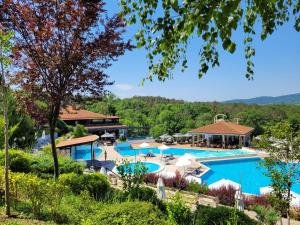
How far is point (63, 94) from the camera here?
8516 mm

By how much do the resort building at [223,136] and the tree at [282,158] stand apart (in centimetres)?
2566

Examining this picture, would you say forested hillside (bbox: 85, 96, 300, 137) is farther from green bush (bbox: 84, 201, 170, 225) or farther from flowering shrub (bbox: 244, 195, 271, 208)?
green bush (bbox: 84, 201, 170, 225)

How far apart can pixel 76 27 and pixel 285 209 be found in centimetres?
768

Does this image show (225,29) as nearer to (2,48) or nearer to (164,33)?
(164,33)

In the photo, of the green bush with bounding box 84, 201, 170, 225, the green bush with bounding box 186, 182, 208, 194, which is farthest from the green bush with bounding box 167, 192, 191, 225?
the green bush with bounding box 186, 182, 208, 194

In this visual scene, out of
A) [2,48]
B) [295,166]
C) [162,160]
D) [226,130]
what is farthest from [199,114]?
[2,48]

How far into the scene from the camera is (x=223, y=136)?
3547 cm

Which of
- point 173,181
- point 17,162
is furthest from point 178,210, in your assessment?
point 173,181

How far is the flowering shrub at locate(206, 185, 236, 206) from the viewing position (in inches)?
520

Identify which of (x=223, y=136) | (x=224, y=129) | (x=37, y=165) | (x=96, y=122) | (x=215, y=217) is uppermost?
(x=96, y=122)

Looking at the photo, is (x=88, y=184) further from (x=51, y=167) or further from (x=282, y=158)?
(x=282, y=158)

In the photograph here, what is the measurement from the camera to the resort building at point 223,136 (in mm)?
34625

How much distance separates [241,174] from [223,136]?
13119mm

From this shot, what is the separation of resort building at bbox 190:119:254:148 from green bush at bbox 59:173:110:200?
26.1 m
